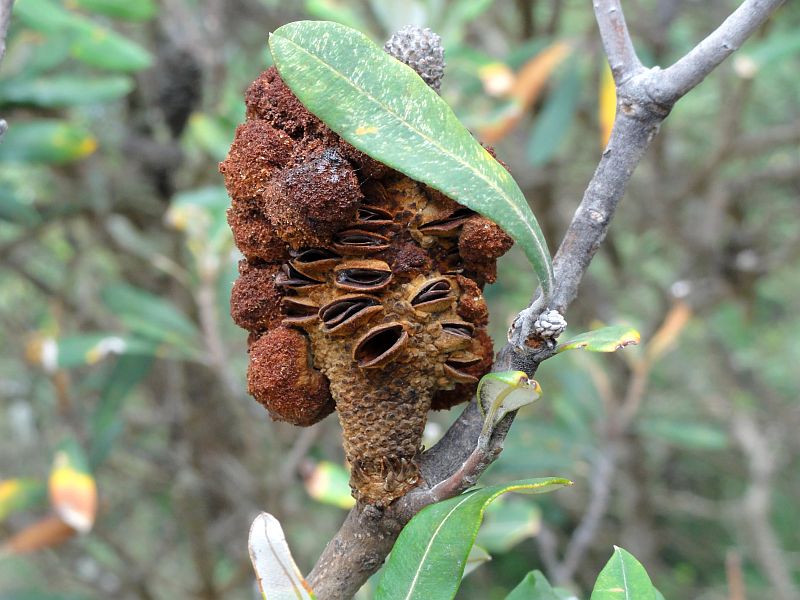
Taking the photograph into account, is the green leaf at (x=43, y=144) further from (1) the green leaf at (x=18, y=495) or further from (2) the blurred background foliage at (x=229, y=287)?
(1) the green leaf at (x=18, y=495)

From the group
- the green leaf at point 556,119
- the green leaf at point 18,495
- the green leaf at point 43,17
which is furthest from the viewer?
the green leaf at point 556,119

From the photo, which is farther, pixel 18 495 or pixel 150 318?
pixel 18 495

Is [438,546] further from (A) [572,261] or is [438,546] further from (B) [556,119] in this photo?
(B) [556,119]

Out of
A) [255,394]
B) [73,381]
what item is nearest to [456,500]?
[255,394]

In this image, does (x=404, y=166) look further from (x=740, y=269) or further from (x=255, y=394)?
(x=740, y=269)

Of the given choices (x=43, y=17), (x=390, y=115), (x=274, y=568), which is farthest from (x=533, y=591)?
(x=43, y=17)

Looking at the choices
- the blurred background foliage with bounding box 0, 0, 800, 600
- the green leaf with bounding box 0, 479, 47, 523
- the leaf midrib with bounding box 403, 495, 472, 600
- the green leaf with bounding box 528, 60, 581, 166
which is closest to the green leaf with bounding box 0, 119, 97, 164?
the blurred background foliage with bounding box 0, 0, 800, 600

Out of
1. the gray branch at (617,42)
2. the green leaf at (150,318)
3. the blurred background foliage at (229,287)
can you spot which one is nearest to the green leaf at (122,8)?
the blurred background foliage at (229,287)

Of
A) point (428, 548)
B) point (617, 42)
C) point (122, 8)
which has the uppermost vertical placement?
point (122, 8)
